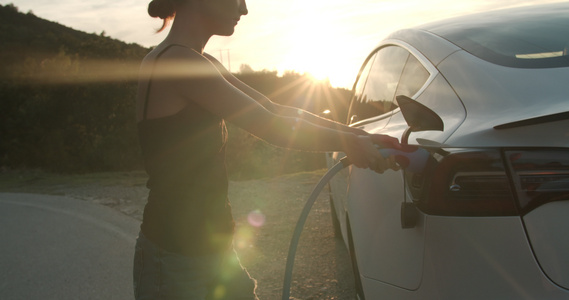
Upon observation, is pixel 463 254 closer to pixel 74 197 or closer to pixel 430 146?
pixel 430 146

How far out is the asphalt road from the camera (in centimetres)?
463

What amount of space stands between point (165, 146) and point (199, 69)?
0.97ft

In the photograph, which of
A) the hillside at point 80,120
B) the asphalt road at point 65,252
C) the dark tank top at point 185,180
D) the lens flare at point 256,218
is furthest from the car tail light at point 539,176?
the hillside at point 80,120

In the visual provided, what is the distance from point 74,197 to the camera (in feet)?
31.8

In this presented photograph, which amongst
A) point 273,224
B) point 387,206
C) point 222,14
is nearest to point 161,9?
point 222,14

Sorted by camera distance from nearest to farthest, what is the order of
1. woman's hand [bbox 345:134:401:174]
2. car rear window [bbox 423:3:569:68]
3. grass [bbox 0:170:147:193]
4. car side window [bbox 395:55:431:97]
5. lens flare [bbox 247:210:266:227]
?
woman's hand [bbox 345:134:401:174] < car rear window [bbox 423:3:569:68] < car side window [bbox 395:55:431:97] < lens flare [bbox 247:210:266:227] < grass [bbox 0:170:147:193]

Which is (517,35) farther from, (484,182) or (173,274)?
(173,274)

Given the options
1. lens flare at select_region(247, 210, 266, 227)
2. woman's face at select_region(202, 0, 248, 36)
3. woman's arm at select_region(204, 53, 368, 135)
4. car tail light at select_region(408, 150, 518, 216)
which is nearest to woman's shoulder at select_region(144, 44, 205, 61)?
woman's face at select_region(202, 0, 248, 36)

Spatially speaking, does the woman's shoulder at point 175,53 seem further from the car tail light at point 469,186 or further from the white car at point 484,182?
the car tail light at point 469,186

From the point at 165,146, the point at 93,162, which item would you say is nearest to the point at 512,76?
the point at 165,146

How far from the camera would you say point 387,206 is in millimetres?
2309

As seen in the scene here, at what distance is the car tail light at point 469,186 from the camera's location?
169 centimetres

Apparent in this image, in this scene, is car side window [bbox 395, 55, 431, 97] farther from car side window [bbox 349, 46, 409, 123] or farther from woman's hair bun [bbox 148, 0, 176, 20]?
woman's hair bun [bbox 148, 0, 176, 20]

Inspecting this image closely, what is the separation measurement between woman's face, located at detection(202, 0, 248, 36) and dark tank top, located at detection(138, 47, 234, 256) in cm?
35
